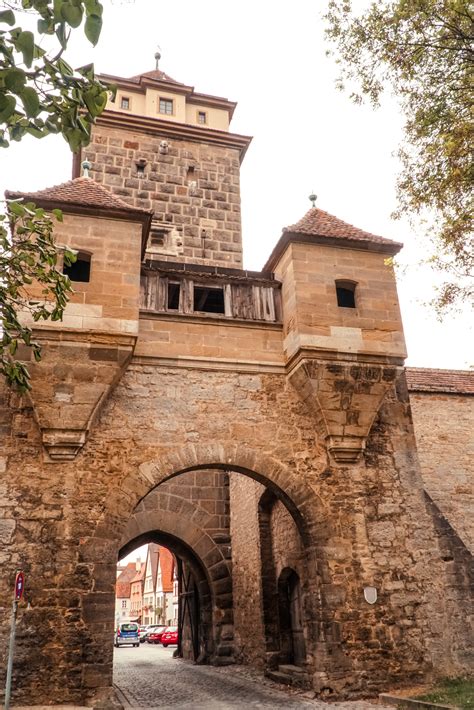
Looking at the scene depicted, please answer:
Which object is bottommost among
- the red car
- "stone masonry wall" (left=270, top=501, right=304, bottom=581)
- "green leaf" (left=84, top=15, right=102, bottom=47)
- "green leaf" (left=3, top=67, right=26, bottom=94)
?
the red car

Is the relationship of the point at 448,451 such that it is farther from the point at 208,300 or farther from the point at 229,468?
the point at 229,468

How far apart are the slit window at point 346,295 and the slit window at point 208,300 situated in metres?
2.13

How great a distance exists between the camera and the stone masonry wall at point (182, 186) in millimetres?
16203

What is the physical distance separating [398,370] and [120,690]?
7861 mm

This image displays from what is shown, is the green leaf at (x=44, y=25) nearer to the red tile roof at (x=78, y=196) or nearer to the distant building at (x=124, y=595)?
the red tile roof at (x=78, y=196)

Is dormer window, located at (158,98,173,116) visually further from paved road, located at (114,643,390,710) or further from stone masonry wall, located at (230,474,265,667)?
paved road, located at (114,643,390,710)

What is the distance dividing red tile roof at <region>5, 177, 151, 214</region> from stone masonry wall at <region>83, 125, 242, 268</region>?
205 inches

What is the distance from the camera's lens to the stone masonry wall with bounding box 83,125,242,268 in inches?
638

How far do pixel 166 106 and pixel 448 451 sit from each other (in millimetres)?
12601

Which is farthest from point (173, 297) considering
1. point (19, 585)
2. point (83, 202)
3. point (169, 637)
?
point (169, 637)

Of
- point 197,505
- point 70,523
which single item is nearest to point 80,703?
point 70,523

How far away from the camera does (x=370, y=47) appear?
8.37 metres

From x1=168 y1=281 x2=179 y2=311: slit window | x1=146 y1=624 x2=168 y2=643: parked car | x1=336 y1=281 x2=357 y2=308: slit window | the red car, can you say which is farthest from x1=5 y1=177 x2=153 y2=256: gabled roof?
x1=146 y1=624 x2=168 y2=643: parked car

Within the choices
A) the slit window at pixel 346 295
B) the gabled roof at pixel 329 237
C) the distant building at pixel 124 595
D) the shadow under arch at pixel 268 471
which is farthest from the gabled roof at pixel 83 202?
the distant building at pixel 124 595
